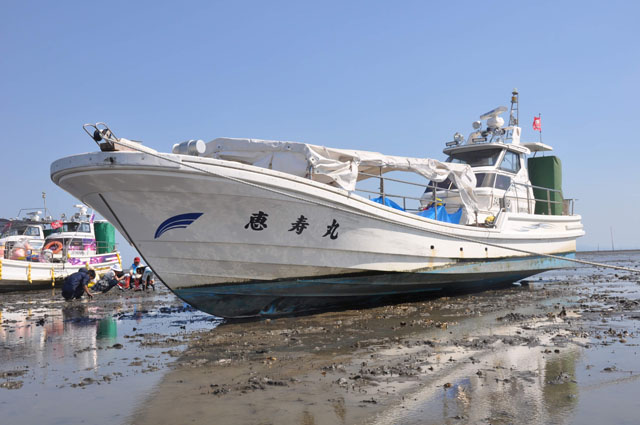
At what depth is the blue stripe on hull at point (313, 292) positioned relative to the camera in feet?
25.7

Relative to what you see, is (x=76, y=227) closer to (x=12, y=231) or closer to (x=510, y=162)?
(x=12, y=231)

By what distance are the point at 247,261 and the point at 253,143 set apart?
6.22ft

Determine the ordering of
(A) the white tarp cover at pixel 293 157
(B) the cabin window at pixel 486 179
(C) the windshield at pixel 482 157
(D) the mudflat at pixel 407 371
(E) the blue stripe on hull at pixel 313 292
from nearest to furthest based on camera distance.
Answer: (D) the mudflat at pixel 407 371 < (E) the blue stripe on hull at pixel 313 292 < (A) the white tarp cover at pixel 293 157 < (B) the cabin window at pixel 486 179 < (C) the windshield at pixel 482 157

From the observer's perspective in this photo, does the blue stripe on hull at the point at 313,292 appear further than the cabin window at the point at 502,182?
No

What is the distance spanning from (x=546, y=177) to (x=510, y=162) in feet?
7.58

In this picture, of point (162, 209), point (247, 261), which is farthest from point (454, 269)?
point (162, 209)

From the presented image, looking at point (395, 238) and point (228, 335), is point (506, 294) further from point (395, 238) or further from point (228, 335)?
point (228, 335)

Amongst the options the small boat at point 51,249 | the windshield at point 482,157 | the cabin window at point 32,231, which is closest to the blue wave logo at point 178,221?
the windshield at point 482,157

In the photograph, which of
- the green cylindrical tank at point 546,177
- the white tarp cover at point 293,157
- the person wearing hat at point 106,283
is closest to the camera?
the white tarp cover at point 293,157

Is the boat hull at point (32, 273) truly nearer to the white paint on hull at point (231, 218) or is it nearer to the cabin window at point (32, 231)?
the cabin window at point (32, 231)

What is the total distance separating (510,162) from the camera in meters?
13.7

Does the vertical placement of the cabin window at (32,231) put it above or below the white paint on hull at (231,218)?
above

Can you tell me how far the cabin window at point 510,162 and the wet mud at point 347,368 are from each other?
18.1ft

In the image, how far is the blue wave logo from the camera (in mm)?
7117
